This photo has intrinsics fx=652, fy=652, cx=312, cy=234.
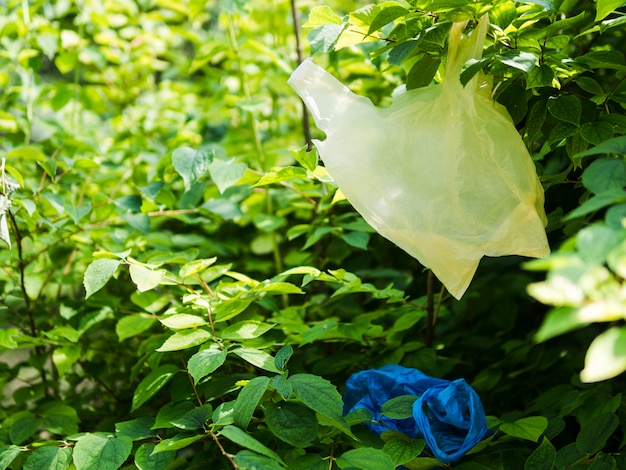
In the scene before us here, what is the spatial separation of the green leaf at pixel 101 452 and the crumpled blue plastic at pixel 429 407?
341 millimetres

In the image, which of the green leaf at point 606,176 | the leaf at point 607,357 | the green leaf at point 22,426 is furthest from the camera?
the green leaf at point 22,426

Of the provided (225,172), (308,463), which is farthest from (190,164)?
(308,463)

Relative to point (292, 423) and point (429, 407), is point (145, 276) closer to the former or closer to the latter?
point (292, 423)

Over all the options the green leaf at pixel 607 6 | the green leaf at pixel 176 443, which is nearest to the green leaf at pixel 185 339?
the green leaf at pixel 176 443

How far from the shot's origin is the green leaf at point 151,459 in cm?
85

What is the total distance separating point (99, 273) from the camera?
934 millimetres

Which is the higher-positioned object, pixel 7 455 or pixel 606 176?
pixel 606 176

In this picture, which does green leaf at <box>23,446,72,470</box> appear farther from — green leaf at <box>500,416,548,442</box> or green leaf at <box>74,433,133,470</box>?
green leaf at <box>500,416,548,442</box>

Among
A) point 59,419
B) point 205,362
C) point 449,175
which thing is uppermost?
point 449,175

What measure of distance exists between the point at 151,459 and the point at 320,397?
0.25 metres

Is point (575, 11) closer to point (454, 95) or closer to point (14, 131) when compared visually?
point (454, 95)

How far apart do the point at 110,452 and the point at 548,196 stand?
0.92 metres

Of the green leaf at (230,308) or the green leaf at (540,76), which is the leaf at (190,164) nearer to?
the green leaf at (230,308)

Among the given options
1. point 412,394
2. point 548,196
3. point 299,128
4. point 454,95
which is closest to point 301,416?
point 412,394
